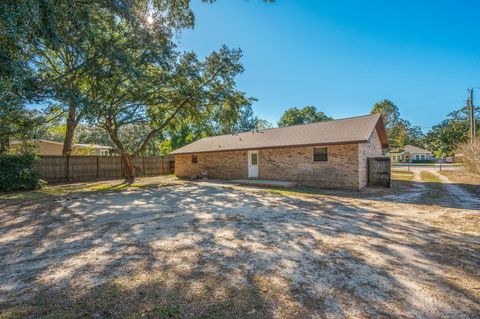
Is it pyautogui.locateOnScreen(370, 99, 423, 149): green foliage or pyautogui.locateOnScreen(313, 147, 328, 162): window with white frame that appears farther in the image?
pyautogui.locateOnScreen(370, 99, 423, 149): green foliage

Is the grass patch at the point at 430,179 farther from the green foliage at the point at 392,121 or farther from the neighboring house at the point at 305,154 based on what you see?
the green foliage at the point at 392,121

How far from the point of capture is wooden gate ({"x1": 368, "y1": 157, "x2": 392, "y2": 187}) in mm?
12328

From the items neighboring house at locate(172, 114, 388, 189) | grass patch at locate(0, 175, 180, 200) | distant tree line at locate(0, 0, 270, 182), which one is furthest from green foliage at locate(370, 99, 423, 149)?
grass patch at locate(0, 175, 180, 200)

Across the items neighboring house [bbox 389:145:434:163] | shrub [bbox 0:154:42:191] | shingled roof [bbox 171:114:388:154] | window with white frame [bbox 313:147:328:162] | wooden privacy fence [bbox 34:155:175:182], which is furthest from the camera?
neighboring house [bbox 389:145:434:163]

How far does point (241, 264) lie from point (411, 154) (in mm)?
63733

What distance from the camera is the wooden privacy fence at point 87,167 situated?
51.1 feet

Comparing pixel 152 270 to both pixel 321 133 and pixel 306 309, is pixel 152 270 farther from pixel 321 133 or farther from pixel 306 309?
pixel 321 133

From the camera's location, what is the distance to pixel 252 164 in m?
15.8

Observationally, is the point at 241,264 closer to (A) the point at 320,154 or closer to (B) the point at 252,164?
(A) the point at 320,154

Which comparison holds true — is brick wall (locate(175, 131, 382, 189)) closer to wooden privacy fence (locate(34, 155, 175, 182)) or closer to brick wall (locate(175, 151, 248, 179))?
brick wall (locate(175, 151, 248, 179))

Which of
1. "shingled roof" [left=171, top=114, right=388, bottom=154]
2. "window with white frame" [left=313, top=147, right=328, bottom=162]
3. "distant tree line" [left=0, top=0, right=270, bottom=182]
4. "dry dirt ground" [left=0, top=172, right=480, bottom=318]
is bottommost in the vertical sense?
"dry dirt ground" [left=0, top=172, right=480, bottom=318]

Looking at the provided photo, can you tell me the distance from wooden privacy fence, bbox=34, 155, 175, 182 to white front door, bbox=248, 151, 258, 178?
1131 cm

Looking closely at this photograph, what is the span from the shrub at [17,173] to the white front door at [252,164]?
12.3m

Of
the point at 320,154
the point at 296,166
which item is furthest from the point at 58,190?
the point at 320,154
